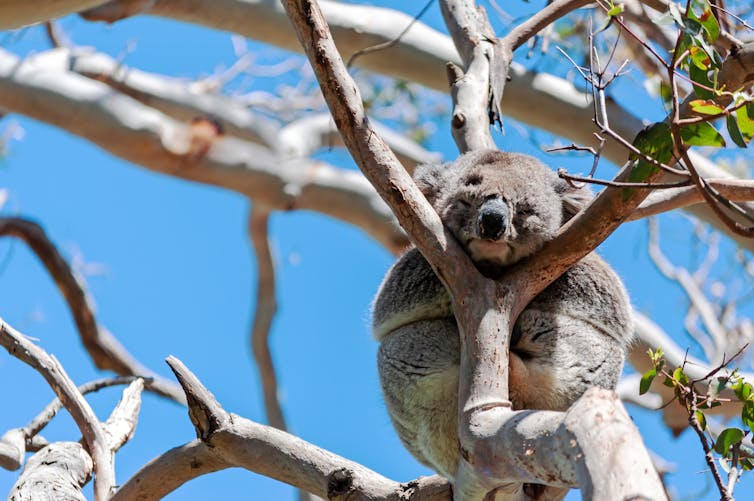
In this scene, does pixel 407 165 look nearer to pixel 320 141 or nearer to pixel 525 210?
pixel 320 141

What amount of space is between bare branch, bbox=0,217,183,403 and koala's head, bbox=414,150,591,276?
3.35 meters

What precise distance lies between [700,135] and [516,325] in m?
0.97

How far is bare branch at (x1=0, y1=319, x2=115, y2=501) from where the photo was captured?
3.23 meters

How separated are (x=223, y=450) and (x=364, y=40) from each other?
351 cm

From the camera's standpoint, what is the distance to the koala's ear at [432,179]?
320cm

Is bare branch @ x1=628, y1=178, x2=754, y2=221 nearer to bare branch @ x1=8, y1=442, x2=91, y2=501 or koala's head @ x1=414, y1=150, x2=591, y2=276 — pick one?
koala's head @ x1=414, y1=150, x2=591, y2=276

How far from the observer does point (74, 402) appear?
128 inches

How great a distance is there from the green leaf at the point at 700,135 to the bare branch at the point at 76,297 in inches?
175

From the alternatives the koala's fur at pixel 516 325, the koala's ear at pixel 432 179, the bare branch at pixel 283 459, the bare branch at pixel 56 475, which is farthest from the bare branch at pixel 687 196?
the bare branch at pixel 56 475

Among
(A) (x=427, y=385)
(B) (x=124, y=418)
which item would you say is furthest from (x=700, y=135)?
(B) (x=124, y=418)

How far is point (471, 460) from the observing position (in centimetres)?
212

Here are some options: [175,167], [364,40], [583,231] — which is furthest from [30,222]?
[583,231]

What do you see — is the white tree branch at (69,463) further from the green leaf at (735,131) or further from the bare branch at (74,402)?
the green leaf at (735,131)

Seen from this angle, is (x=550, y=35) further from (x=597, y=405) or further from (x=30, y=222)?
(x=597, y=405)
